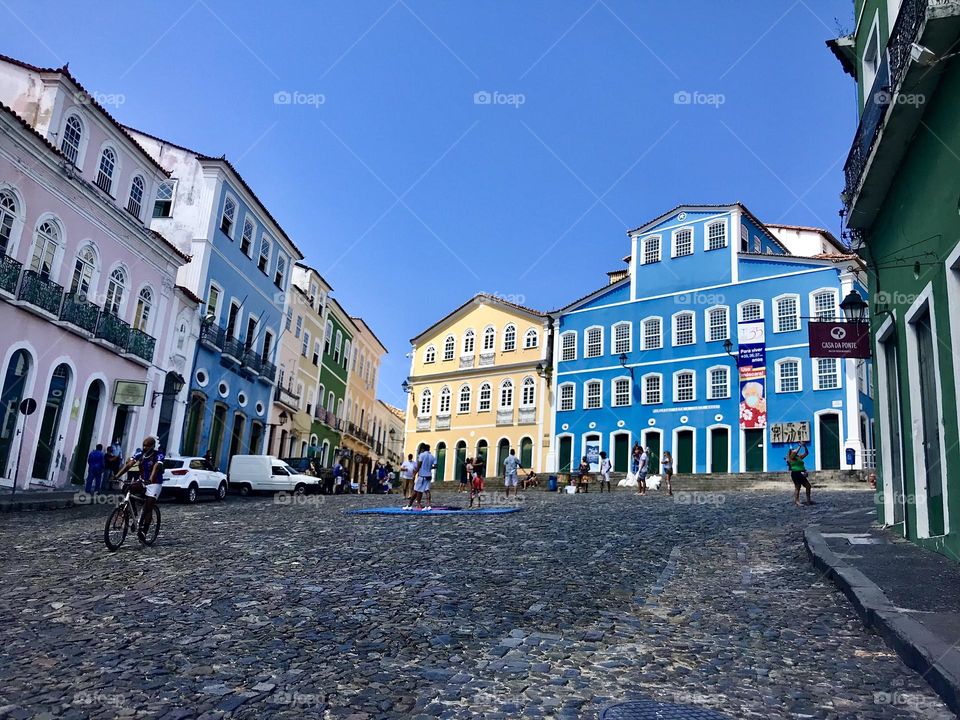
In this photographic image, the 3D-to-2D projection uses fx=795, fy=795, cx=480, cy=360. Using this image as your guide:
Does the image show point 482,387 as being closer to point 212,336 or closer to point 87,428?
point 212,336

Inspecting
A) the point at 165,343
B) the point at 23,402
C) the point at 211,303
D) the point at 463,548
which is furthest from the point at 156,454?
the point at 211,303

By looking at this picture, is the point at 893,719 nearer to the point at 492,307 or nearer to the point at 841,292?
the point at 841,292

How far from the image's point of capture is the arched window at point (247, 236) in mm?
33719

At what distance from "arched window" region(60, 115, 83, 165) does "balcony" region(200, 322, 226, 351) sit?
908 cm

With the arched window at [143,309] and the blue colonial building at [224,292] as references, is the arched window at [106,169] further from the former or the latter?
the blue colonial building at [224,292]

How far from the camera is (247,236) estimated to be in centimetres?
3422

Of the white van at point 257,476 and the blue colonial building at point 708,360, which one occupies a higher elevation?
the blue colonial building at point 708,360

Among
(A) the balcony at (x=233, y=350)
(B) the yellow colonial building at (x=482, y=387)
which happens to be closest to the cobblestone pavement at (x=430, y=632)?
(A) the balcony at (x=233, y=350)

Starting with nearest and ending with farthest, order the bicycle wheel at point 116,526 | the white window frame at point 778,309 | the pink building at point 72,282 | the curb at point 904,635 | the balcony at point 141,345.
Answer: the curb at point 904,635, the bicycle wheel at point 116,526, the pink building at point 72,282, the balcony at point 141,345, the white window frame at point 778,309

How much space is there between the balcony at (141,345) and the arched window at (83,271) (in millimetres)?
2382

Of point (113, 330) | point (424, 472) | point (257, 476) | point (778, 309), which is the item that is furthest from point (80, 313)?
point (778, 309)

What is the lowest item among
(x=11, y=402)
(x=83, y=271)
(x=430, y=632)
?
(x=430, y=632)

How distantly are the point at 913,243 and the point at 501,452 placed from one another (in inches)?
1434

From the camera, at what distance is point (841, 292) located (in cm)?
3509
